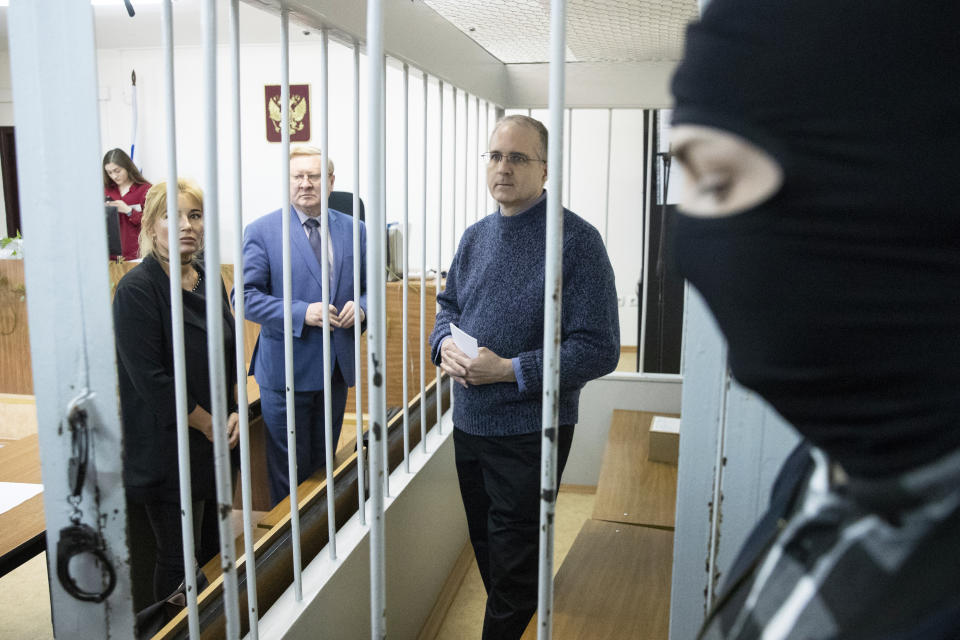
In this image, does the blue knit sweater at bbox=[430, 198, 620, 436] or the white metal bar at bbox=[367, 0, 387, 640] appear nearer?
the white metal bar at bbox=[367, 0, 387, 640]

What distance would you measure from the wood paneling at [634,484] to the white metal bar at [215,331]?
1509 millimetres

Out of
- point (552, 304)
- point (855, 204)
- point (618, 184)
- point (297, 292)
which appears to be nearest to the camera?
point (855, 204)

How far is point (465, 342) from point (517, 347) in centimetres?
13

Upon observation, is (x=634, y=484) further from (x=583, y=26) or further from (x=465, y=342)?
(x=583, y=26)

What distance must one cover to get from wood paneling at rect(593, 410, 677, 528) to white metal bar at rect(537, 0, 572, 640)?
1505 millimetres

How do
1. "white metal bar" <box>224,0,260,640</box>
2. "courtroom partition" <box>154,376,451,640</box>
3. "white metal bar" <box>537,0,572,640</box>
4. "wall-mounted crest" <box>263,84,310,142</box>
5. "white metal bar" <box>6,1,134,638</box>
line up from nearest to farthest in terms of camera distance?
"white metal bar" <box>537,0,572,640</box> → "white metal bar" <box>6,1,134,638</box> → "white metal bar" <box>224,0,260,640</box> → "courtroom partition" <box>154,376,451,640</box> → "wall-mounted crest" <box>263,84,310,142</box>

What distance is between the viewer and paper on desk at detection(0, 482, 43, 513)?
1811 millimetres

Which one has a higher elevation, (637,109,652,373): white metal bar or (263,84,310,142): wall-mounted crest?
(263,84,310,142): wall-mounted crest

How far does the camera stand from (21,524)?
1691 millimetres

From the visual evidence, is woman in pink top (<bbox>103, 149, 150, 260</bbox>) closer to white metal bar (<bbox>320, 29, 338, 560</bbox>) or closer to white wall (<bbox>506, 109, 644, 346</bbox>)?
white wall (<bbox>506, 109, 644, 346</bbox>)

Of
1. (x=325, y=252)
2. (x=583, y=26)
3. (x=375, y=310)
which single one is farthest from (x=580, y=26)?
(x=375, y=310)

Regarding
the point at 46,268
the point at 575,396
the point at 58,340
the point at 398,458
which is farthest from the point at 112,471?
the point at 398,458

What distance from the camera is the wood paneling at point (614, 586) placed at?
1705mm

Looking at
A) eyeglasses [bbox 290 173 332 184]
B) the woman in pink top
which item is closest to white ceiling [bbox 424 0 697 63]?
eyeglasses [bbox 290 173 332 184]
